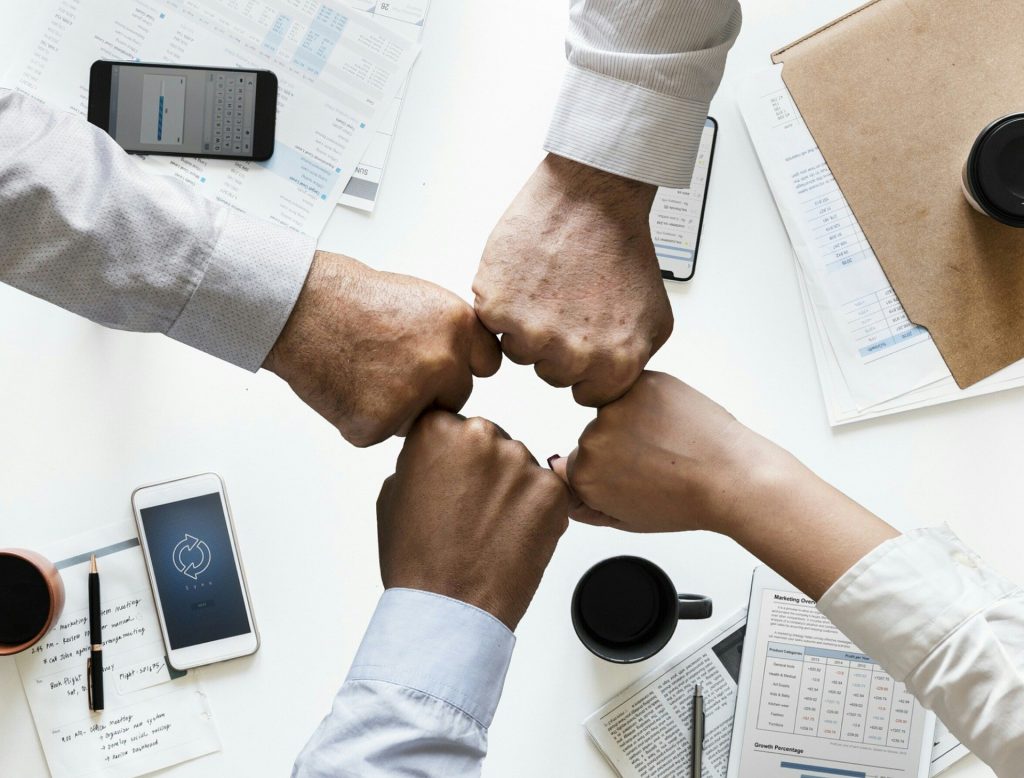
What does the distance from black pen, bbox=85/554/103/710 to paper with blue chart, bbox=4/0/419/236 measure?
48 centimetres

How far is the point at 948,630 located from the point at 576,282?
0.46 m

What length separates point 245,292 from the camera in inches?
33.2

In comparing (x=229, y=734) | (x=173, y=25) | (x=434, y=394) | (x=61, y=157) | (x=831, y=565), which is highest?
(x=173, y=25)

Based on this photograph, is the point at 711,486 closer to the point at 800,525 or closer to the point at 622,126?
the point at 800,525

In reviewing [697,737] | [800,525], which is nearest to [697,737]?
[697,737]

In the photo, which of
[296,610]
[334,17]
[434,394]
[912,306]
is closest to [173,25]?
[334,17]

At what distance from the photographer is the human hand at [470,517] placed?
0.83 m

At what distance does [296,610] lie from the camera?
3.55 ft

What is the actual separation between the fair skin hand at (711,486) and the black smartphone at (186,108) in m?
0.56

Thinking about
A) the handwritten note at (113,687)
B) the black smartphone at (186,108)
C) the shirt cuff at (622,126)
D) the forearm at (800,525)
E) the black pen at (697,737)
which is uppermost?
the black smartphone at (186,108)

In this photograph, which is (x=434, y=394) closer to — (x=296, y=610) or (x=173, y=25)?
(x=296, y=610)

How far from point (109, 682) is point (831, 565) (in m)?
0.81

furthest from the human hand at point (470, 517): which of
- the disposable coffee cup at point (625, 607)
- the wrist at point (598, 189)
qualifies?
the wrist at point (598, 189)

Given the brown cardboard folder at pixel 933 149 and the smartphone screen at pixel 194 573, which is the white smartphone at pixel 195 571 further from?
the brown cardboard folder at pixel 933 149
